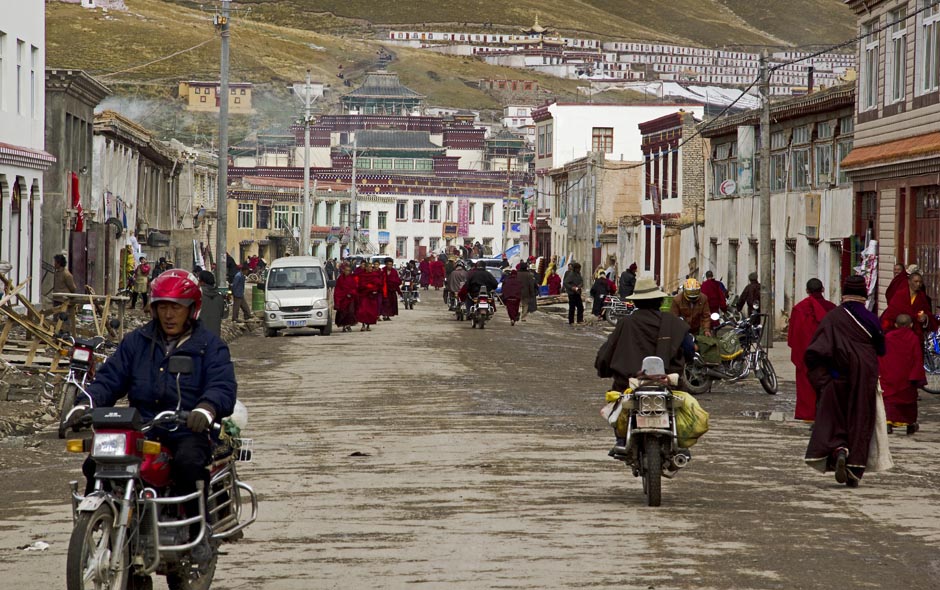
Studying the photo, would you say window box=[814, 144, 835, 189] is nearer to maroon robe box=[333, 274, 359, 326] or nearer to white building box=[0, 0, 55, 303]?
maroon robe box=[333, 274, 359, 326]

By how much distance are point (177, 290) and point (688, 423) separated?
473cm

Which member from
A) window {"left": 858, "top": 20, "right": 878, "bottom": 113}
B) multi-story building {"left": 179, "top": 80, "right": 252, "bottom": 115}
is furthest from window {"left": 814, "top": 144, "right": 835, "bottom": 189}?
multi-story building {"left": 179, "top": 80, "right": 252, "bottom": 115}

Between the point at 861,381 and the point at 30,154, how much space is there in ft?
84.9

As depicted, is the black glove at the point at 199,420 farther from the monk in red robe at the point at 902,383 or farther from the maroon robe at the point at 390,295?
the maroon robe at the point at 390,295

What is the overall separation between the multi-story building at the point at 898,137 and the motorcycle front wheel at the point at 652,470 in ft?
56.8

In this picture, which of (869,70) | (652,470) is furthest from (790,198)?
(652,470)

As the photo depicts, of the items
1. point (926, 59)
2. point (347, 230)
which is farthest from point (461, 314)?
point (347, 230)

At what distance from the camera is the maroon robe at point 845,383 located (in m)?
12.0

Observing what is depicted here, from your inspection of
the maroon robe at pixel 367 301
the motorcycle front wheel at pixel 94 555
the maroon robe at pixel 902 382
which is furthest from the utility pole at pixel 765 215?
the motorcycle front wheel at pixel 94 555

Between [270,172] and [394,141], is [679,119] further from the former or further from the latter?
[394,141]

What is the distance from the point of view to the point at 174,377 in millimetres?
7422

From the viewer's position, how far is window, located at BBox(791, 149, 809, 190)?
1544 inches

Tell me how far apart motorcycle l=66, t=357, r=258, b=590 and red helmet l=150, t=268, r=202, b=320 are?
1.13 feet

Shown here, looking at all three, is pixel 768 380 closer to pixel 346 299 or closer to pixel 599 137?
A: pixel 346 299
